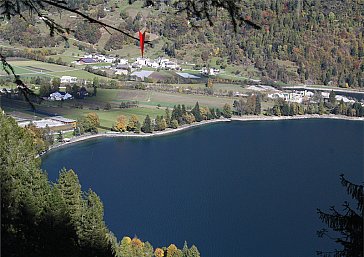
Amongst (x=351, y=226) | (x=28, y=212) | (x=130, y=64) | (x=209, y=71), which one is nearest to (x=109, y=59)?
(x=130, y=64)

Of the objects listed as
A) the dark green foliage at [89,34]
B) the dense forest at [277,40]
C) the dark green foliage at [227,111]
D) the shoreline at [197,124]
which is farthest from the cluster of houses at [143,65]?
the shoreline at [197,124]

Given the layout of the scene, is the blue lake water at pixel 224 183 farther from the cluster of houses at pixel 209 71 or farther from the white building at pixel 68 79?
the cluster of houses at pixel 209 71

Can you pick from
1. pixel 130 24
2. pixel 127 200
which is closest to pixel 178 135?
pixel 127 200

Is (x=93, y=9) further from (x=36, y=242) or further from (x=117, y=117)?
(x=36, y=242)

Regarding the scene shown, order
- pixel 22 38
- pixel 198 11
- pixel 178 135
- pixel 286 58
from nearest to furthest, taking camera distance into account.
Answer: pixel 198 11 < pixel 178 135 < pixel 22 38 < pixel 286 58

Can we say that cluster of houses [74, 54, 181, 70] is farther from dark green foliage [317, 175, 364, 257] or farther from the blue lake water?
dark green foliage [317, 175, 364, 257]

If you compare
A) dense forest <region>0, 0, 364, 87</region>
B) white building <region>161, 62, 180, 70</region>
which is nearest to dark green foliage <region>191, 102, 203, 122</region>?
white building <region>161, 62, 180, 70</region>
